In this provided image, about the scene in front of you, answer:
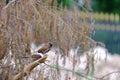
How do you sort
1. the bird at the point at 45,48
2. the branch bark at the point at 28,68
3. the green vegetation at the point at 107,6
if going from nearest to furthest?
the branch bark at the point at 28,68
the bird at the point at 45,48
the green vegetation at the point at 107,6

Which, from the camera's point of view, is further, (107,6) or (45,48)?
(107,6)

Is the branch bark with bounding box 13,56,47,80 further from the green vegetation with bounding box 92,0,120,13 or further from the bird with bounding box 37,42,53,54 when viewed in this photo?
the green vegetation with bounding box 92,0,120,13

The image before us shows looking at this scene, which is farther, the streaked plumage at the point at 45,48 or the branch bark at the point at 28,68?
the streaked plumage at the point at 45,48

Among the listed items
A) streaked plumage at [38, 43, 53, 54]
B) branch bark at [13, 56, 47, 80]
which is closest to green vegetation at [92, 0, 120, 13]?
streaked plumage at [38, 43, 53, 54]

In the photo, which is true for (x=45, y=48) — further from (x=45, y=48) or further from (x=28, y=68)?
(x=28, y=68)

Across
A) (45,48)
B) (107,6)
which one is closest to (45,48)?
(45,48)

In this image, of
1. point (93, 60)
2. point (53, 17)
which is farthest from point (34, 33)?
point (93, 60)

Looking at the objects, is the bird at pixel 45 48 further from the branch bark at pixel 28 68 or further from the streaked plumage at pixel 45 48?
the branch bark at pixel 28 68

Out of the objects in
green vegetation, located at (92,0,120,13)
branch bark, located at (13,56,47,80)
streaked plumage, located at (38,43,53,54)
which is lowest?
green vegetation, located at (92,0,120,13)

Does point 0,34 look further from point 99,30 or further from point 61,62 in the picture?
point 99,30

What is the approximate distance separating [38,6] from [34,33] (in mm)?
214

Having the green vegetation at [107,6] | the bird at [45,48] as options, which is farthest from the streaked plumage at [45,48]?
the green vegetation at [107,6]

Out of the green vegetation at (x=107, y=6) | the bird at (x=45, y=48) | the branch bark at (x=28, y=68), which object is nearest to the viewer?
the branch bark at (x=28, y=68)

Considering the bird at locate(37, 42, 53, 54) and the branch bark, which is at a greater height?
the bird at locate(37, 42, 53, 54)
